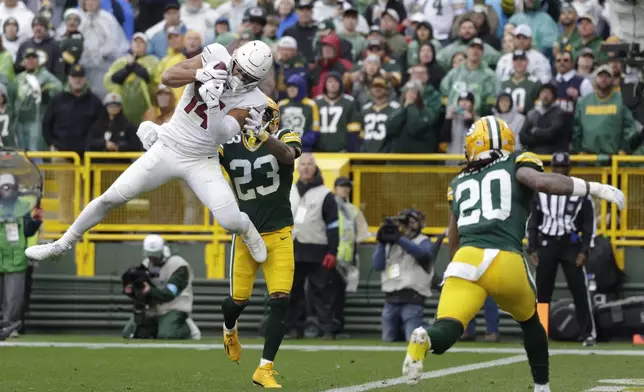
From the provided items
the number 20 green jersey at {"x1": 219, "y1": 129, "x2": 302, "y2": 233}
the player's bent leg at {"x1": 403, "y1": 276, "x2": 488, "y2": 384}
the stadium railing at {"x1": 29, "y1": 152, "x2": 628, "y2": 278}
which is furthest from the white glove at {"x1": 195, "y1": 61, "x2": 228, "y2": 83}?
the stadium railing at {"x1": 29, "y1": 152, "x2": 628, "y2": 278}

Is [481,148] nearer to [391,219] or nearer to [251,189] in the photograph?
[251,189]

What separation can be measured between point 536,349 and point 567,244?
6471 millimetres

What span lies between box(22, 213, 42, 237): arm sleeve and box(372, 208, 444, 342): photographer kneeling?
369 centimetres

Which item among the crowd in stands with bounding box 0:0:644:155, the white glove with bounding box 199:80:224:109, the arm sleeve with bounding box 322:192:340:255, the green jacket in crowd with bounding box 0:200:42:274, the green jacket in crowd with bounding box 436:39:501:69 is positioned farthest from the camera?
the green jacket in crowd with bounding box 436:39:501:69

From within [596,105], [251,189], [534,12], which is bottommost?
[251,189]

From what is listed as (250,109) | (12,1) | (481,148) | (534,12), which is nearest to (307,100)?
(534,12)

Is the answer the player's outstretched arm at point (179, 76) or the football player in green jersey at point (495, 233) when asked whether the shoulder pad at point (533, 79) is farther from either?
the football player in green jersey at point (495, 233)

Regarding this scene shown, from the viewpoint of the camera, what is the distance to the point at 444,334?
7465 mm

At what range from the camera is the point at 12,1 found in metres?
18.9

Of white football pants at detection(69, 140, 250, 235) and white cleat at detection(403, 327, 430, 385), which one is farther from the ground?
white football pants at detection(69, 140, 250, 235)

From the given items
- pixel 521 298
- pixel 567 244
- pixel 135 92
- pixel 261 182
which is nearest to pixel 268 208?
pixel 261 182

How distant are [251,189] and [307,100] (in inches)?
246

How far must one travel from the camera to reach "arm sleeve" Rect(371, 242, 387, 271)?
14748mm

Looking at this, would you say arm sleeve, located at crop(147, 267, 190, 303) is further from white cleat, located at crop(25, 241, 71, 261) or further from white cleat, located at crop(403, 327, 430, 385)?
white cleat, located at crop(403, 327, 430, 385)
